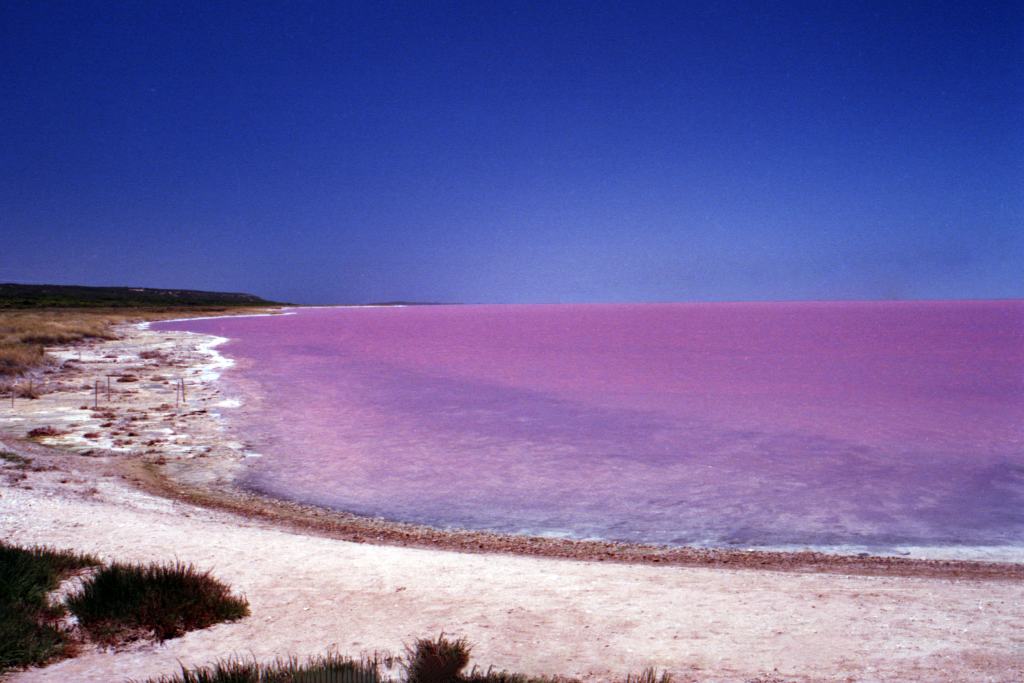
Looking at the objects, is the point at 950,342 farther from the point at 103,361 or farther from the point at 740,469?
the point at 103,361

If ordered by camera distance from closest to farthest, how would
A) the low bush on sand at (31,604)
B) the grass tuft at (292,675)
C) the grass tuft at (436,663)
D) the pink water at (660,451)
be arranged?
the grass tuft at (292,675)
the grass tuft at (436,663)
the low bush on sand at (31,604)
the pink water at (660,451)

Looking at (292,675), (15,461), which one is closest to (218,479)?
(15,461)

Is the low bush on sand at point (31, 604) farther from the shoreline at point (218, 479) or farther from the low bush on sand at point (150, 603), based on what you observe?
the shoreline at point (218, 479)

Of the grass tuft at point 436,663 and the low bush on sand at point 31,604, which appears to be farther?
the low bush on sand at point 31,604

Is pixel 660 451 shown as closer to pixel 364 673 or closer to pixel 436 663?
pixel 436 663

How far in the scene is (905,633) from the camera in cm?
611

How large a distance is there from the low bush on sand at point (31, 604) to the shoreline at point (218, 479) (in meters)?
3.44

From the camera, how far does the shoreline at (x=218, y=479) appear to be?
870 cm

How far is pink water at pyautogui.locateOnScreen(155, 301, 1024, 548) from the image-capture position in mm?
10648

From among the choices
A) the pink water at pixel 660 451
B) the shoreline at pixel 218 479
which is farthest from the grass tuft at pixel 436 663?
the pink water at pixel 660 451

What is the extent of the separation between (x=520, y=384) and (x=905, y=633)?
2225 centimetres

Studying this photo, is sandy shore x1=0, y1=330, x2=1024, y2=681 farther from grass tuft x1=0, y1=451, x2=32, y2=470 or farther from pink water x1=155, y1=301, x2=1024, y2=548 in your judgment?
pink water x1=155, y1=301, x2=1024, y2=548

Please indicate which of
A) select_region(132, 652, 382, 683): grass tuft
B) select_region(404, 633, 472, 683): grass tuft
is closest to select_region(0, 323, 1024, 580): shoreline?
select_region(404, 633, 472, 683): grass tuft

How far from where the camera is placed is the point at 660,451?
15461 millimetres
